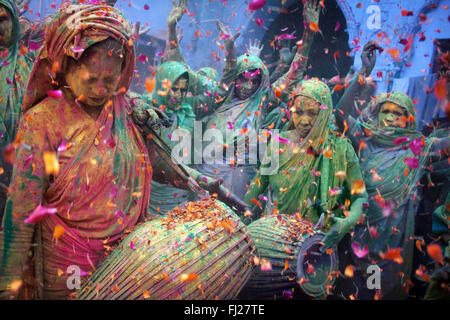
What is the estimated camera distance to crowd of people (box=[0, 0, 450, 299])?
5.68 feet

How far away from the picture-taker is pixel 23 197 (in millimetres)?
1697

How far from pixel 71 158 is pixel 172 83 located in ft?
4.87

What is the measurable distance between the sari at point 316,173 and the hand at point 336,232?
110 millimetres

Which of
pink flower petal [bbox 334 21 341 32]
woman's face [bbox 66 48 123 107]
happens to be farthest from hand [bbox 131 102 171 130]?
pink flower petal [bbox 334 21 341 32]

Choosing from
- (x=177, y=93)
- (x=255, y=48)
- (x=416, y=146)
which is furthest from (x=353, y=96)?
(x=177, y=93)

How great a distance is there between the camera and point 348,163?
2900 millimetres

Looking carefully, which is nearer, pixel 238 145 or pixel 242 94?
pixel 238 145

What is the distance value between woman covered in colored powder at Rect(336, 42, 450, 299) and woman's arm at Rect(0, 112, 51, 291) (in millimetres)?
2408

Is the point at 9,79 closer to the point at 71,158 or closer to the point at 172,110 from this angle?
the point at 71,158

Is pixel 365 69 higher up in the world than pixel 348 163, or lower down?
higher up

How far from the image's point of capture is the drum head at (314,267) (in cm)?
237
